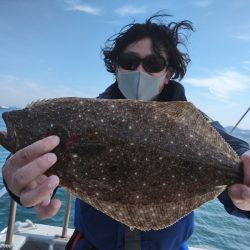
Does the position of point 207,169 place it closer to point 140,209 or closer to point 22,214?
point 140,209

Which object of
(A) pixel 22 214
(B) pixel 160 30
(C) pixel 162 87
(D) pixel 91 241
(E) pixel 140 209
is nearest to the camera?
(E) pixel 140 209

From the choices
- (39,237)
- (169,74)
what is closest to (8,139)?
(169,74)

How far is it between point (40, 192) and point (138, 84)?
173 cm

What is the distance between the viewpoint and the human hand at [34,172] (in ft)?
7.55

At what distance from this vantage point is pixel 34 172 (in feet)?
7.56

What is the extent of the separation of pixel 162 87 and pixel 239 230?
36.4 ft

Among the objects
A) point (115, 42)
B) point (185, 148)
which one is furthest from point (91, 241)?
point (115, 42)

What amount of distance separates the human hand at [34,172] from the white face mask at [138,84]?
144 centimetres

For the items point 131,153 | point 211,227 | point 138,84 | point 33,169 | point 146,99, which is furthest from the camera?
point 211,227

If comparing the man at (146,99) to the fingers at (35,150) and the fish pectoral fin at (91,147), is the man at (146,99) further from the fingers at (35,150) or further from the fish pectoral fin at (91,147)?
the fish pectoral fin at (91,147)

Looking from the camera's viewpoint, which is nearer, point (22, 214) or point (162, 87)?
point (162, 87)

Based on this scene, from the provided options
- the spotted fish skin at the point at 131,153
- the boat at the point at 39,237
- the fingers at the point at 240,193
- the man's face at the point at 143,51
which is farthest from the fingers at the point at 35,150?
the boat at the point at 39,237

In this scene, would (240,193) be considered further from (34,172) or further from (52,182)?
(34,172)

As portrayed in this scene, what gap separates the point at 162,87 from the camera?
13.2 feet
